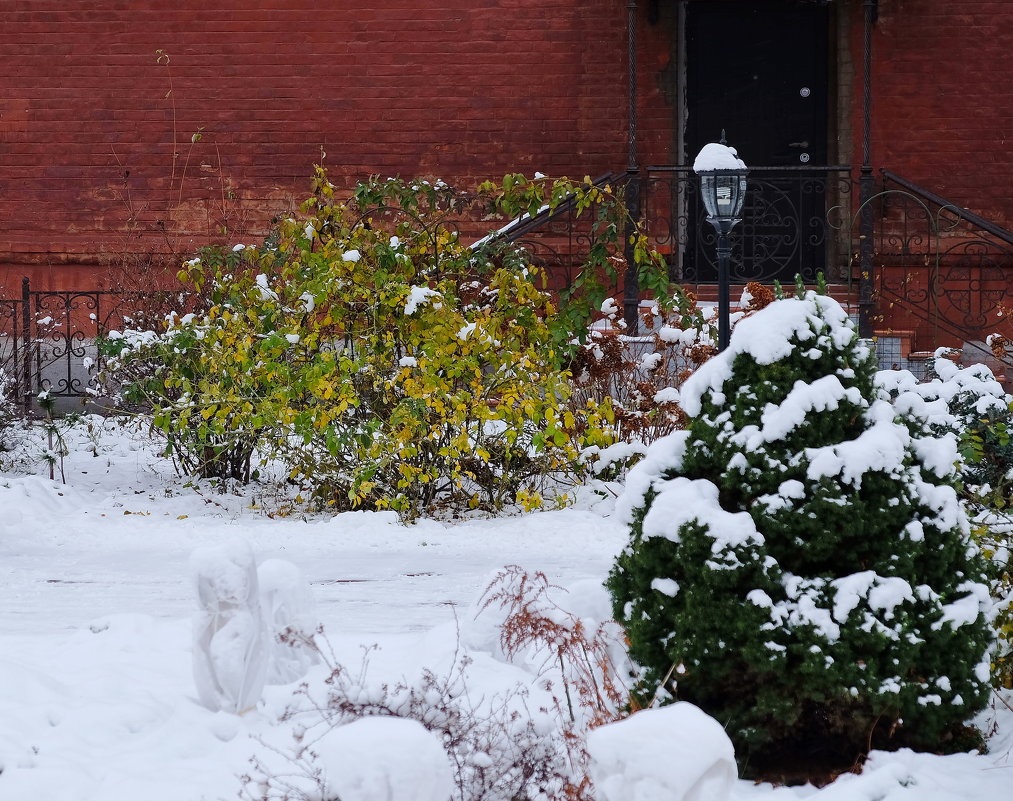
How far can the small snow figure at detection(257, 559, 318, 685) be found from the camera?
429cm

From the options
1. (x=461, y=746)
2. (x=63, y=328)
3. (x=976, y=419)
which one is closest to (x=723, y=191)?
(x=976, y=419)

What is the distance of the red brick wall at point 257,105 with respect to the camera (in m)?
12.1

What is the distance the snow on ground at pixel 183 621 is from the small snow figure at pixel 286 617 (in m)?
0.08

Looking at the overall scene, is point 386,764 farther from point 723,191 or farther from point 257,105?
point 257,105

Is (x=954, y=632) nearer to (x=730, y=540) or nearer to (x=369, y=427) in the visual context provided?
(x=730, y=540)

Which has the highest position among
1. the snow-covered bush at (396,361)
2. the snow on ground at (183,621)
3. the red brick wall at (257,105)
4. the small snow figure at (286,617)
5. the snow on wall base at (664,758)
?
the red brick wall at (257,105)

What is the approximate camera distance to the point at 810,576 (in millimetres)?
→ 3373

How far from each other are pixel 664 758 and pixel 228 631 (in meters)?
1.95

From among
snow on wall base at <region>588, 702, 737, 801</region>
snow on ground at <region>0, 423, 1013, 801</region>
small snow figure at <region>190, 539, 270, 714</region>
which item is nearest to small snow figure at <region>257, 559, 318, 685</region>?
snow on ground at <region>0, 423, 1013, 801</region>

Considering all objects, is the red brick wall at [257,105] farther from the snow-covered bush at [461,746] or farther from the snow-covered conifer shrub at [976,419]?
the snow-covered bush at [461,746]

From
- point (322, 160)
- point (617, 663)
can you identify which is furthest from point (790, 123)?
point (617, 663)

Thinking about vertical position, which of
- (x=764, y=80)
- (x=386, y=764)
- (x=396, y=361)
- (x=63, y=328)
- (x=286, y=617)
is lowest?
(x=286, y=617)

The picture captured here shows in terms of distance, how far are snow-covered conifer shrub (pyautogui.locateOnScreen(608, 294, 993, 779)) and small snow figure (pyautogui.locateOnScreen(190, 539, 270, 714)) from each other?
1289 millimetres

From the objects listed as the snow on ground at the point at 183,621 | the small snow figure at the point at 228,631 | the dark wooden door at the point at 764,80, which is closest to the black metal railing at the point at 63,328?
the snow on ground at the point at 183,621
